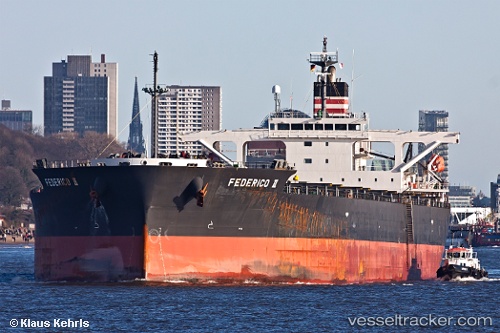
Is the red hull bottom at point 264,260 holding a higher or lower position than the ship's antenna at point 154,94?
lower

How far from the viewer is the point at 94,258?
157ft

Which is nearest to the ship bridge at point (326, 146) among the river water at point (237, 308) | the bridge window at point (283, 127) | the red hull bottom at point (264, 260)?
the bridge window at point (283, 127)

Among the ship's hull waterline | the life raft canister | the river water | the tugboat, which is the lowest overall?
the river water

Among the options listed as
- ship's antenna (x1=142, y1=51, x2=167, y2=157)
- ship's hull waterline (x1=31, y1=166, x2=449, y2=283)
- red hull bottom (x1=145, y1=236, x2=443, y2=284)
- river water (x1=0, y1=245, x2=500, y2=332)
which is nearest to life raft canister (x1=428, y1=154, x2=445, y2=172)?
red hull bottom (x1=145, y1=236, x2=443, y2=284)

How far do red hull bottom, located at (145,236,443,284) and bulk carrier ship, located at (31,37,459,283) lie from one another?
0.13 feet

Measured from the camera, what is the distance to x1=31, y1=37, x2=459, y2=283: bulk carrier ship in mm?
46688

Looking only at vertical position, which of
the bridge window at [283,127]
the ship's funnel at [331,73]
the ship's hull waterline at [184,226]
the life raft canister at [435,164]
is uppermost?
the ship's funnel at [331,73]

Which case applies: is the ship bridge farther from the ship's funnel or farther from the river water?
the river water

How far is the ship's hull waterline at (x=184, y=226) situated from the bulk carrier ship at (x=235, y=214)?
0.03m

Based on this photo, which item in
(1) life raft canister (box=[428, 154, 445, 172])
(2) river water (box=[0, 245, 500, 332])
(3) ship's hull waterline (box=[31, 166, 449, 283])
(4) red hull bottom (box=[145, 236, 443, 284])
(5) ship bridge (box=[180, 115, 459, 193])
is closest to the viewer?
(2) river water (box=[0, 245, 500, 332])

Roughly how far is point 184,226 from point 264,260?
11.8 feet

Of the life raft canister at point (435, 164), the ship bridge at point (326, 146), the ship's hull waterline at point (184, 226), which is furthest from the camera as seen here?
the life raft canister at point (435, 164)

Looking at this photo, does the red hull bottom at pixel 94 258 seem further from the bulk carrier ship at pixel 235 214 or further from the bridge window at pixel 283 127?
the bridge window at pixel 283 127

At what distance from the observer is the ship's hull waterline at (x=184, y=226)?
153ft
